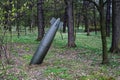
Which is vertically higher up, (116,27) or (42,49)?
(116,27)

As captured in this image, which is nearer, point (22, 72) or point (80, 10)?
point (22, 72)

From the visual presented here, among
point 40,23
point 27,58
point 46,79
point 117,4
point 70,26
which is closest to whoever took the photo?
point 46,79

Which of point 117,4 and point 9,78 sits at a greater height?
point 117,4

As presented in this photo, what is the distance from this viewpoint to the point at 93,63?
13281 mm

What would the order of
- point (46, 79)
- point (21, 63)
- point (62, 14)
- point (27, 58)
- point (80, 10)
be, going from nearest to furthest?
point (46, 79) → point (21, 63) → point (27, 58) → point (80, 10) → point (62, 14)

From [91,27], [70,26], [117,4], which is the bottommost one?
[91,27]

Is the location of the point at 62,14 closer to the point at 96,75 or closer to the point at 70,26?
the point at 70,26

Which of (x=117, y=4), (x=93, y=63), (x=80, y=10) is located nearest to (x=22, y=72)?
(x=93, y=63)

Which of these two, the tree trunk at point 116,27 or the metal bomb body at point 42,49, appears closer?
the metal bomb body at point 42,49

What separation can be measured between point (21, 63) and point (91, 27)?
43.6 m

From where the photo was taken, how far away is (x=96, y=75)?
10562 millimetres

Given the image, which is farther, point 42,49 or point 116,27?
point 116,27

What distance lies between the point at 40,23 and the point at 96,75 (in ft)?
51.2

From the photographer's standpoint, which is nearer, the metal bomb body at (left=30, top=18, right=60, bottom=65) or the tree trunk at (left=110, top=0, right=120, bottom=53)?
the metal bomb body at (left=30, top=18, right=60, bottom=65)
